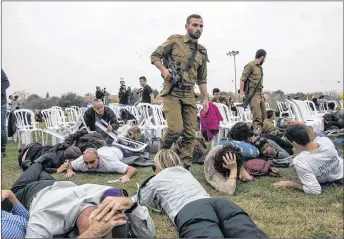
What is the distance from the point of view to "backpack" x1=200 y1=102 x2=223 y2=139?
512 cm

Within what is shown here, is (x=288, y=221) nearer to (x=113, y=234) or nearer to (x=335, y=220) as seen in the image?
(x=335, y=220)

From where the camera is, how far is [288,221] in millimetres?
2074

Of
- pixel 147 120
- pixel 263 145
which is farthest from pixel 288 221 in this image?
pixel 147 120

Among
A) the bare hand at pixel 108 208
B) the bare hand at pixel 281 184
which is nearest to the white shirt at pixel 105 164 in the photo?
the bare hand at pixel 281 184


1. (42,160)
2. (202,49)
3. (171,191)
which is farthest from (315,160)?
(42,160)

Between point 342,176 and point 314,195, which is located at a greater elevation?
point 342,176

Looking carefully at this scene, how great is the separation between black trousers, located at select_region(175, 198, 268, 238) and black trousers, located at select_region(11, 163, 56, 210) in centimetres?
100

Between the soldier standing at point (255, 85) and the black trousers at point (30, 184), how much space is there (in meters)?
3.11

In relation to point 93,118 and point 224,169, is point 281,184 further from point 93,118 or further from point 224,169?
point 93,118

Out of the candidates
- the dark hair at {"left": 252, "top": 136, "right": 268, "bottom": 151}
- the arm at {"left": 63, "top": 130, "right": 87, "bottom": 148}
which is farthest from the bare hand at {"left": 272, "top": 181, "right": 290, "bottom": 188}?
the arm at {"left": 63, "top": 130, "right": 87, "bottom": 148}

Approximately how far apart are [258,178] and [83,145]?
2141 mm

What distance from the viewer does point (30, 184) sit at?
2387mm

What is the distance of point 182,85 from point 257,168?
1.07 metres

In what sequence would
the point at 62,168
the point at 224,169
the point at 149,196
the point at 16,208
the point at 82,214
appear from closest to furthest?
the point at 82,214, the point at 16,208, the point at 149,196, the point at 224,169, the point at 62,168
